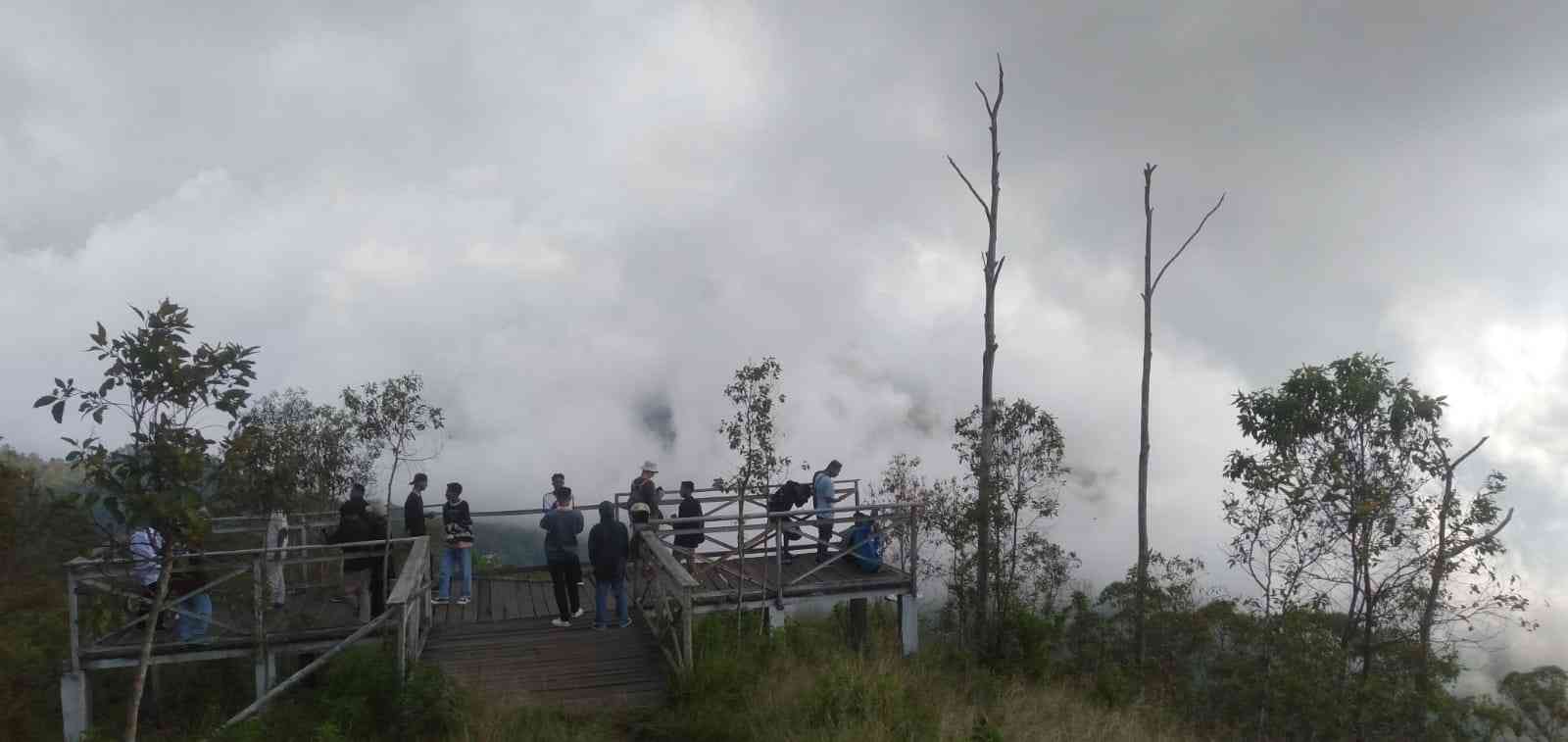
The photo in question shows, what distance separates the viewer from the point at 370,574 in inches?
490

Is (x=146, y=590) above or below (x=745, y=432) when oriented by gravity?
below

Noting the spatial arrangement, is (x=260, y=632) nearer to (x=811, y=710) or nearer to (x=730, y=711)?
(x=730, y=711)

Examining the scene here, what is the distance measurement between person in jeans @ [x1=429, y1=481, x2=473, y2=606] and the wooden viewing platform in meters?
0.29

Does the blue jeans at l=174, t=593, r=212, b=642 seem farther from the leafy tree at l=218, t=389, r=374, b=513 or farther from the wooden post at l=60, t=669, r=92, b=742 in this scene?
the leafy tree at l=218, t=389, r=374, b=513

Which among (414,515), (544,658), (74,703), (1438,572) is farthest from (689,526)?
(1438,572)

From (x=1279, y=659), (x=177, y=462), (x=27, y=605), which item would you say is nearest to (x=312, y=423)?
(x=27, y=605)

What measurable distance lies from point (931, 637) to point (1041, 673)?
5.88 metres

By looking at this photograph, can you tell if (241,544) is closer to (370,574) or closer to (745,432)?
(370,574)

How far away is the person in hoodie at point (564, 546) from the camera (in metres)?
12.2

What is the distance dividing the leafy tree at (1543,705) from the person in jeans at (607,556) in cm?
2275

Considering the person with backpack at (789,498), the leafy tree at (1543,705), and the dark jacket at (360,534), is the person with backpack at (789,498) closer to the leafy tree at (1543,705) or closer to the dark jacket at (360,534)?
the dark jacket at (360,534)

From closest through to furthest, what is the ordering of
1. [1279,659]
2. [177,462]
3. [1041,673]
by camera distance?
[177,462] → [1041,673] → [1279,659]

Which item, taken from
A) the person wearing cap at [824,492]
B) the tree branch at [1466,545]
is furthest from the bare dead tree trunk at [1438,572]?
the person wearing cap at [824,492]

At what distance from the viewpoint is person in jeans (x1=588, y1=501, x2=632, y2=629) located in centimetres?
1199
